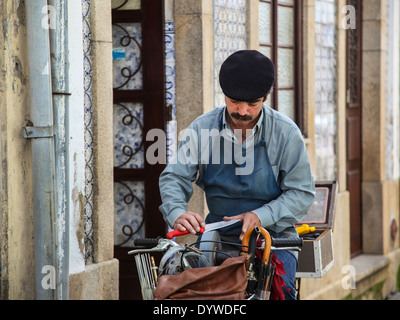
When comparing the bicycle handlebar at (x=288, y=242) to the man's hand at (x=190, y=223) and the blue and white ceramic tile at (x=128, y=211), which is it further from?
the blue and white ceramic tile at (x=128, y=211)

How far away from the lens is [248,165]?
4.73m

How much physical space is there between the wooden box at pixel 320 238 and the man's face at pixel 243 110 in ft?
3.82

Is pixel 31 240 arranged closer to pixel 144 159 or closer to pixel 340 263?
pixel 144 159

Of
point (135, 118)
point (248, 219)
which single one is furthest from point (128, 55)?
point (248, 219)

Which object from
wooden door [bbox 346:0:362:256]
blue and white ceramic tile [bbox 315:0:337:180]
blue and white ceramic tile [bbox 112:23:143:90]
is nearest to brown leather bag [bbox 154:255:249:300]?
blue and white ceramic tile [bbox 112:23:143:90]

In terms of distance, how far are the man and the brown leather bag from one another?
75 cm

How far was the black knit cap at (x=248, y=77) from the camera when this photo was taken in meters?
4.43

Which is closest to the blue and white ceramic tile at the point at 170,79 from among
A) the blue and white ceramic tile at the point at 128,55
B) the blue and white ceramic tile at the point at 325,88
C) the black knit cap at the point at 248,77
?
the blue and white ceramic tile at the point at 128,55

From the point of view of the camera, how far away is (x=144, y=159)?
7.04m

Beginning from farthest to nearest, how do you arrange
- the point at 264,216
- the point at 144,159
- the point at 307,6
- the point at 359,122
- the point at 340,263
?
the point at 359,122
the point at 340,263
the point at 307,6
the point at 144,159
the point at 264,216

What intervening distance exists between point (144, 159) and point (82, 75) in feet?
4.66

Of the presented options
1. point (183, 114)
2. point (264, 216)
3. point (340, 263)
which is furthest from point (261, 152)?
point (340, 263)

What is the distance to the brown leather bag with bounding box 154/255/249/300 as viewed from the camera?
11.9 feet

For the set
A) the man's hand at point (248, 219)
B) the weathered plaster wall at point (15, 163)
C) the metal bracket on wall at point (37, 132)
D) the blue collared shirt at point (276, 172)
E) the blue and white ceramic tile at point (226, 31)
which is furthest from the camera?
the blue and white ceramic tile at point (226, 31)
